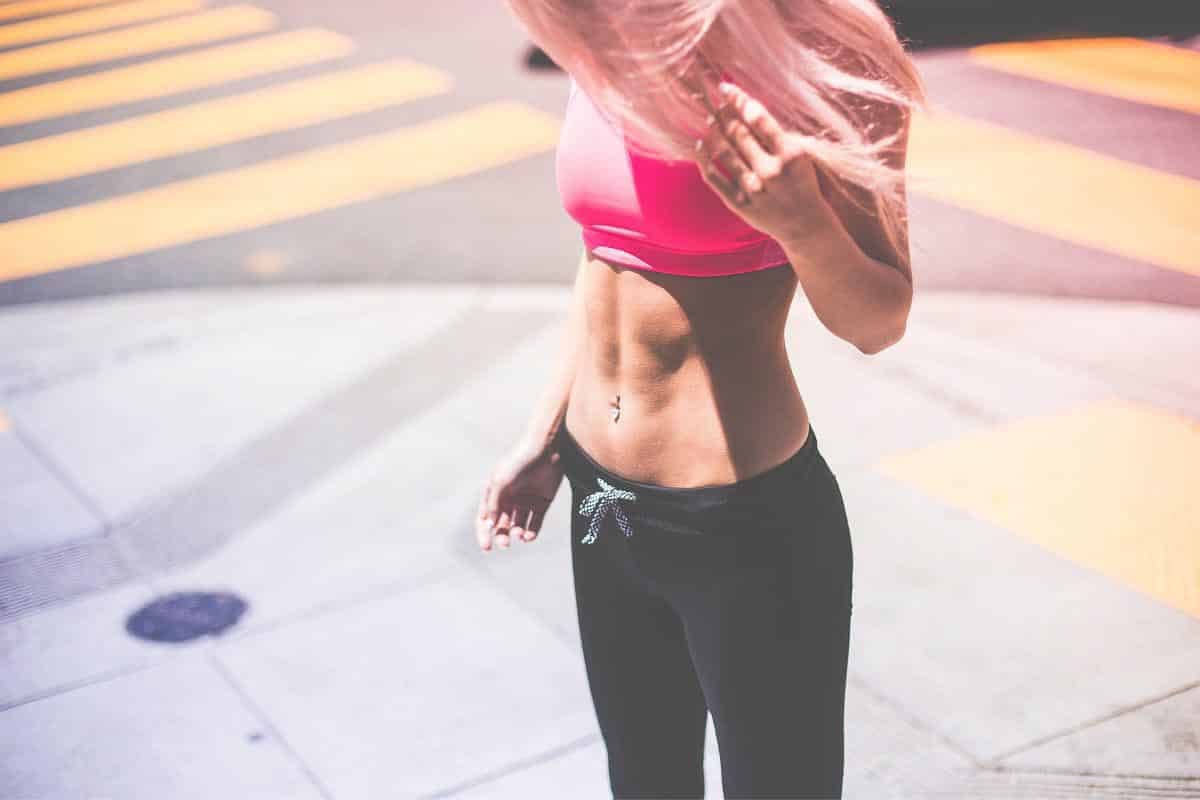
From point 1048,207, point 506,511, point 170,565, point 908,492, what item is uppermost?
point 506,511

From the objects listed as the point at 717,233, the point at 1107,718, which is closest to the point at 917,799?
the point at 1107,718

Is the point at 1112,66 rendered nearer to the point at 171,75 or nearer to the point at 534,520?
the point at 171,75

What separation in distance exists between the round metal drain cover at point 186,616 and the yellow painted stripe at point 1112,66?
23.1 ft

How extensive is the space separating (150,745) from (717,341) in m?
2.27

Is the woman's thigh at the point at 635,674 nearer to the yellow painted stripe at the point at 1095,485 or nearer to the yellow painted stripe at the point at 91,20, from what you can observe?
the yellow painted stripe at the point at 1095,485

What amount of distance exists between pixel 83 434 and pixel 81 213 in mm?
3125

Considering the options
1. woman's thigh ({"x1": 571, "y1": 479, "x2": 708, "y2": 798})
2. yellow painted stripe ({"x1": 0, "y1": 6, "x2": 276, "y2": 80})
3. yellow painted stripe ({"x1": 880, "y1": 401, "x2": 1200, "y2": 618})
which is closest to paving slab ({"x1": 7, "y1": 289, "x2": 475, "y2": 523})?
yellow painted stripe ({"x1": 880, "y1": 401, "x2": 1200, "y2": 618})

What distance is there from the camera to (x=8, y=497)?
4934mm

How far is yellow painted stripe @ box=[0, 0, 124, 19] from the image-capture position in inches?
508

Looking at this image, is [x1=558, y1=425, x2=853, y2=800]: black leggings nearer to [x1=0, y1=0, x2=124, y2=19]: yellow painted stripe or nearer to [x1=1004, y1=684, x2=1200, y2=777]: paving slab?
[x1=1004, y1=684, x2=1200, y2=777]: paving slab

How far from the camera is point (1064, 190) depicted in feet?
25.3

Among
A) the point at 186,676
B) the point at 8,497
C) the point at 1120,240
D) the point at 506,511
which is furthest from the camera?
the point at 1120,240

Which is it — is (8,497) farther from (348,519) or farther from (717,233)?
(717,233)

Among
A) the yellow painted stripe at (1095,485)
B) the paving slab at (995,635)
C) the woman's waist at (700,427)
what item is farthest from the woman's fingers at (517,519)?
the yellow painted stripe at (1095,485)
